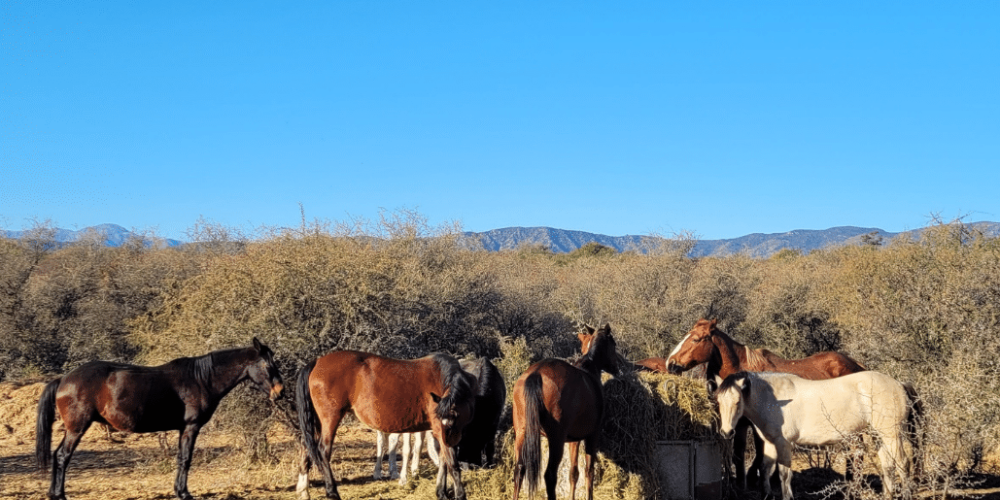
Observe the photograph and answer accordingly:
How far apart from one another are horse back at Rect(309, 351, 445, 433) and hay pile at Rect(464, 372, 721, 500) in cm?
127

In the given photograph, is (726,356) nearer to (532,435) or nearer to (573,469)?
(573,469)

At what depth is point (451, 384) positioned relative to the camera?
7477 millimetres

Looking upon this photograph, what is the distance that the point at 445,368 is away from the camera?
25.4 ft

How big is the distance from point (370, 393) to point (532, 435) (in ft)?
6.20

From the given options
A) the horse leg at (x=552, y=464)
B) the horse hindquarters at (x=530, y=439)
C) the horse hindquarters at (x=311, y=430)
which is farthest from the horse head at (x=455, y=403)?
the horse hindquarters at (x=311, y=430)

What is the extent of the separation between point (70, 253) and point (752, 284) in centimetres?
1702

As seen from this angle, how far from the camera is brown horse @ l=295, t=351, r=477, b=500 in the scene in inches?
303

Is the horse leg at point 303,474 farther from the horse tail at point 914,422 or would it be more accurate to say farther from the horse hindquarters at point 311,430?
the horse tail at point 914,422

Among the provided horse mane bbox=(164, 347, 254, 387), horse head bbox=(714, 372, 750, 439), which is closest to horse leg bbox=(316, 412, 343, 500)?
horse mane bbox=(164, 347, 254, 387)

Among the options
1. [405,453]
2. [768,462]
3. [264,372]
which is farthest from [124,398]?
[768,462]

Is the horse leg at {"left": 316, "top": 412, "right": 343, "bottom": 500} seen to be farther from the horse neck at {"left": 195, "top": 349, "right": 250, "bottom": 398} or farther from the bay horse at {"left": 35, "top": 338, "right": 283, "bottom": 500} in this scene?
the horse neck at {"left": 195, "top": 349, "right": 250, "bottom": 398}

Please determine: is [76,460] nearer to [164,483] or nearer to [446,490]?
[164,483]

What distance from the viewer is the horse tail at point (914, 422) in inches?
265

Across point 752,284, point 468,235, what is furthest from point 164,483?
point 752,284
